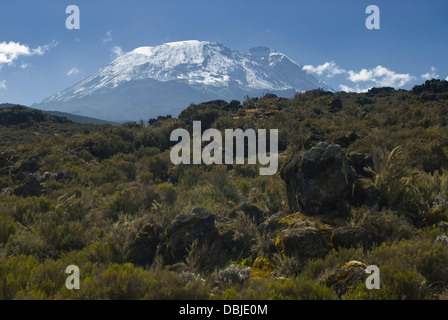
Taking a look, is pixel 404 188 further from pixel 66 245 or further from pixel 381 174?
pixel 66 245

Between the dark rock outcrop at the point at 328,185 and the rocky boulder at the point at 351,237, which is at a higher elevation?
the dark rock outcrop at the point at 328,185

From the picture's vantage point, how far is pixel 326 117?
2112 cm

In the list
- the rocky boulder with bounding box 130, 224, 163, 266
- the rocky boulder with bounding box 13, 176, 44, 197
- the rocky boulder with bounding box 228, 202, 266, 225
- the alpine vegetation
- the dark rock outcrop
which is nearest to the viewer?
the rocky boulder with bounding box 130, 224, 163, 266

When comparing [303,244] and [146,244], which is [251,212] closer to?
[303,244]

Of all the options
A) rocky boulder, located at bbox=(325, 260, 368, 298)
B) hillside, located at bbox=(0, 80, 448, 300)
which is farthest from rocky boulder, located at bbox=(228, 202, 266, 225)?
rocky boulder, located at bbox=(325, 260, 368, 298)

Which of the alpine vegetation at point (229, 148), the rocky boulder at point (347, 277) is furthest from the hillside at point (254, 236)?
the alpine vegetation at point (229, 148)

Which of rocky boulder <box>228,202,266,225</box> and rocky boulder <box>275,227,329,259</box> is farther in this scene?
rocky boulder <box>228,202,266,225</box>

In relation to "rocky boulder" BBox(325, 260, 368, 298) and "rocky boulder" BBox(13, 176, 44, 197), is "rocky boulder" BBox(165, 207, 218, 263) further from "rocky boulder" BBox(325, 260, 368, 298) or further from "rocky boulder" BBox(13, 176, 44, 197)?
"rocky boulder" BBox(13, 176, 44, 197)

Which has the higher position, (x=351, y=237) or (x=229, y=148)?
(x=229, y=148)

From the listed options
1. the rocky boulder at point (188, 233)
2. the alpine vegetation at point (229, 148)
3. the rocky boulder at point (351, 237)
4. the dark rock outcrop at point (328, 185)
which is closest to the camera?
the rocky boulder at point (351, 237)

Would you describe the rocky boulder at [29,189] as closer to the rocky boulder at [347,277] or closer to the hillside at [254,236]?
the hillside at [254,236]

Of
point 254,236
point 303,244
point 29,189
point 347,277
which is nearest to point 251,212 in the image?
point 254,236

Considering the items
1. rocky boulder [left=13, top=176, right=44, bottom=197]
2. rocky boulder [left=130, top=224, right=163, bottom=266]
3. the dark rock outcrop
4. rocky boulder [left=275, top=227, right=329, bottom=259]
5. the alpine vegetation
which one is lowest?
rocky boulder [left=130, top=224, right=163, bottom=266]
